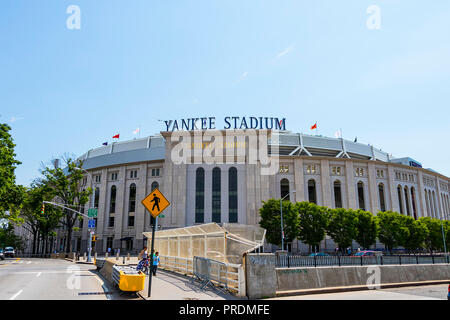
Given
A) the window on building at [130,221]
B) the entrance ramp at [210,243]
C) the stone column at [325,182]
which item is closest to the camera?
the entrance ramp at [210,243]

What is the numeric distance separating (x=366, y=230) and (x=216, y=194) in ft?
88.7

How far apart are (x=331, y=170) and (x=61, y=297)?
65028 millimetres

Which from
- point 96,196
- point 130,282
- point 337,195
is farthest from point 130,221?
point 130,282

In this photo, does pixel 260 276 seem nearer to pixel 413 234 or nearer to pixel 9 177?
pixel 9 177

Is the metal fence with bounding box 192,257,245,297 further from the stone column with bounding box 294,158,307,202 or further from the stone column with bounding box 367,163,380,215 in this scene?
the stone column with bounding box 367,163,380,215

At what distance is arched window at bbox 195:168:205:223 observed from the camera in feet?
202

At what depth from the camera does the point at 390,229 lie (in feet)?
186

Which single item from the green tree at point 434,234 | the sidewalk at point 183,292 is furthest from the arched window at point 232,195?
the sidewalk at point 183,292

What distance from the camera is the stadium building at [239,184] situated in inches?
2430

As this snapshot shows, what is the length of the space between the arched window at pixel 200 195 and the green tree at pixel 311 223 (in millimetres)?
18116

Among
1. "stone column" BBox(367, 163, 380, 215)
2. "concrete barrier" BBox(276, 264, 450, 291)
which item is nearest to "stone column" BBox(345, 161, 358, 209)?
"stone column" BBox(367, 163, 380, 215)

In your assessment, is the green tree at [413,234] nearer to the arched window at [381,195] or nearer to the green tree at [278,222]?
the arched window at [381,195]
